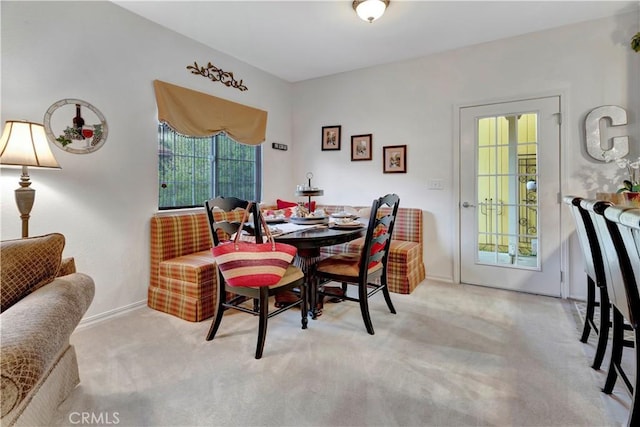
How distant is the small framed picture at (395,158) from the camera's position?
12.6 ft

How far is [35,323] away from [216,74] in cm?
317

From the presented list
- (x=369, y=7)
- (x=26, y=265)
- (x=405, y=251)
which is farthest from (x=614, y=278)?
(x=26, y=265)

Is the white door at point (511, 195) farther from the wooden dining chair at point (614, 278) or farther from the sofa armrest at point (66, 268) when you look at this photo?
the sofa armrest at point (66, 268)

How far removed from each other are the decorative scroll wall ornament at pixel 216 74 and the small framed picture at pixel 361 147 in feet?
4.95

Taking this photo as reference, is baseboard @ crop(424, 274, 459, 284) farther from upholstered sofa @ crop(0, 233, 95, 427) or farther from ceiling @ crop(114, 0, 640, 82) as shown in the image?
upholstered sofa @ crop(0, 233, 95, 427)

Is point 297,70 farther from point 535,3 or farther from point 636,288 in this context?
point 636,288

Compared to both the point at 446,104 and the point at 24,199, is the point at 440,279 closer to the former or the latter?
the point at 446,104

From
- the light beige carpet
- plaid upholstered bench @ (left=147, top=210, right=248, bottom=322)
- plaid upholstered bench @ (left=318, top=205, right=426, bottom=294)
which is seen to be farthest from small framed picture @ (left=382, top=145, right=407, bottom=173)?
plaid upholstered bench @ (left=147, top=210, right=248, bottom=322)

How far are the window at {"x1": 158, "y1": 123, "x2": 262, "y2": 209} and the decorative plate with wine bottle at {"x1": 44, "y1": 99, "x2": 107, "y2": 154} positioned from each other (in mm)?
551

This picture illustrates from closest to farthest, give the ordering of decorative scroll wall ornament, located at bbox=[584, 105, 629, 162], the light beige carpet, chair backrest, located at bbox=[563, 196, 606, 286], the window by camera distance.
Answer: the light beige carpet < chair backrest, located at bbox=[563, 196, 606, 286] < decorative scroll wall ornament, located at bbox=[584, 105, 629, 162] < the window

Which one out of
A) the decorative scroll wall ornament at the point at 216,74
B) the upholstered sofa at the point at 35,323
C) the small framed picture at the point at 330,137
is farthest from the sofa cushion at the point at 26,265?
the small framed picture at the point at 330,137

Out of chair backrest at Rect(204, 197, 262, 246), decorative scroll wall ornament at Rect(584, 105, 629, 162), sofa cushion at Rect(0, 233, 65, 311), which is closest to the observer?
sofa cushion at Rect(0, 233, 65, 311)

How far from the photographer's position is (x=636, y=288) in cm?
129

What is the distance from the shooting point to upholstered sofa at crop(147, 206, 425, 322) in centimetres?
258
